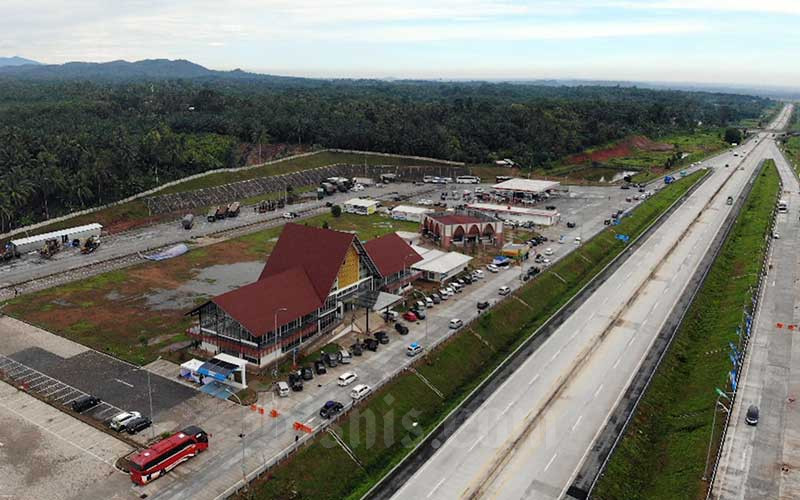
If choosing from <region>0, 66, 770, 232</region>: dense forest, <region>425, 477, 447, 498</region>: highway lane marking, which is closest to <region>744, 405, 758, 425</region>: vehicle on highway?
<region>425, 477, 447, 498</region>: highway lane marking

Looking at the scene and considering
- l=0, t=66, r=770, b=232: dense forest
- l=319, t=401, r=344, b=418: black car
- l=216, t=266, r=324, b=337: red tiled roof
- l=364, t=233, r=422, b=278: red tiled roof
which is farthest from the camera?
l=0, t=66, r=770, b=232: dense forest

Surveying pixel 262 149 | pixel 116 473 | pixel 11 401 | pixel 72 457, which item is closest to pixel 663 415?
pixel 116 473

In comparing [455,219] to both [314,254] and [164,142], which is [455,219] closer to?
[314,254]

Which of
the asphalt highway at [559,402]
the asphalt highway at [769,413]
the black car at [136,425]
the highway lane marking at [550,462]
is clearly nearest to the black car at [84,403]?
the black car at [136,425]

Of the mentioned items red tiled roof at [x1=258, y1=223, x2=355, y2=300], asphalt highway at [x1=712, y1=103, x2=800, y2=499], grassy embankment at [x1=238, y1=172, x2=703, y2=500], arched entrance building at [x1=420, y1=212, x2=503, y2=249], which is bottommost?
grassy embankment at [x1=238, y1=172, x2=703, y2=500]

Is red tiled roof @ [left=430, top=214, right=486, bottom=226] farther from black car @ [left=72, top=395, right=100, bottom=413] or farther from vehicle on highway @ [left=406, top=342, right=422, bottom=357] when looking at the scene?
black car @ [left=72, top=395, right=100, bottom=413]

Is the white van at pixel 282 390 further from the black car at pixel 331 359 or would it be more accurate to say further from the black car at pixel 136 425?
the black car at pixel 136 425

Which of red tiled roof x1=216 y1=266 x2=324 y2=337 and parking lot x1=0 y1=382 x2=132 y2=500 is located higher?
red tiled roof x1=216 y1=266 x2=324 y2=337

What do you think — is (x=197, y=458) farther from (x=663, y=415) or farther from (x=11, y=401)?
(x=663, y=415)
